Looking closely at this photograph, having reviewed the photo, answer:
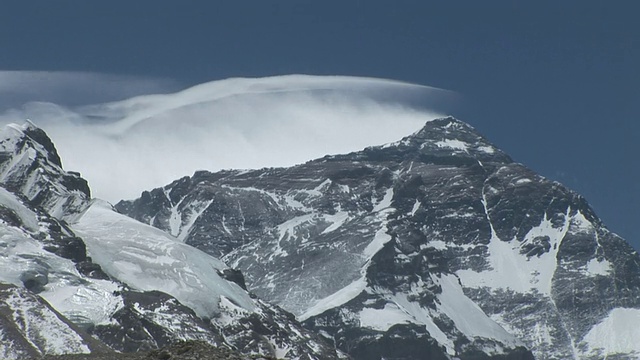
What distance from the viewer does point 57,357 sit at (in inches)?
4970

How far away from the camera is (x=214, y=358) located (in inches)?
4254

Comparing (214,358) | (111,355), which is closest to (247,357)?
(214,358)

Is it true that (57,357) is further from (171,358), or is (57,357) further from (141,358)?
(171,358)

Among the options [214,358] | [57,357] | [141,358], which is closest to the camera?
[214,358]

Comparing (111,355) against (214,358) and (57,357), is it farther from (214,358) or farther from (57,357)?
(214,358)

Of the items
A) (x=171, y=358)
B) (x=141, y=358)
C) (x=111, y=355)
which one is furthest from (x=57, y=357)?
(x=171, y=358)

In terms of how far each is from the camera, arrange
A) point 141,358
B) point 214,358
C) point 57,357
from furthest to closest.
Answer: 1. point 57,357
2. point 141,358
3. point 214,358

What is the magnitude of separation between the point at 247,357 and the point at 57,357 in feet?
67.8

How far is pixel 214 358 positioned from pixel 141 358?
9857 millimetres

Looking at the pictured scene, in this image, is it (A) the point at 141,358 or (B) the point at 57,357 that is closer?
(A) the point at 141,358

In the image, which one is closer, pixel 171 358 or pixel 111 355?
pixel 171 358

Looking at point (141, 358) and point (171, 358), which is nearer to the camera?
point (171, 358)

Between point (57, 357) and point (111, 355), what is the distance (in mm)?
3961

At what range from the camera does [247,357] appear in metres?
112
